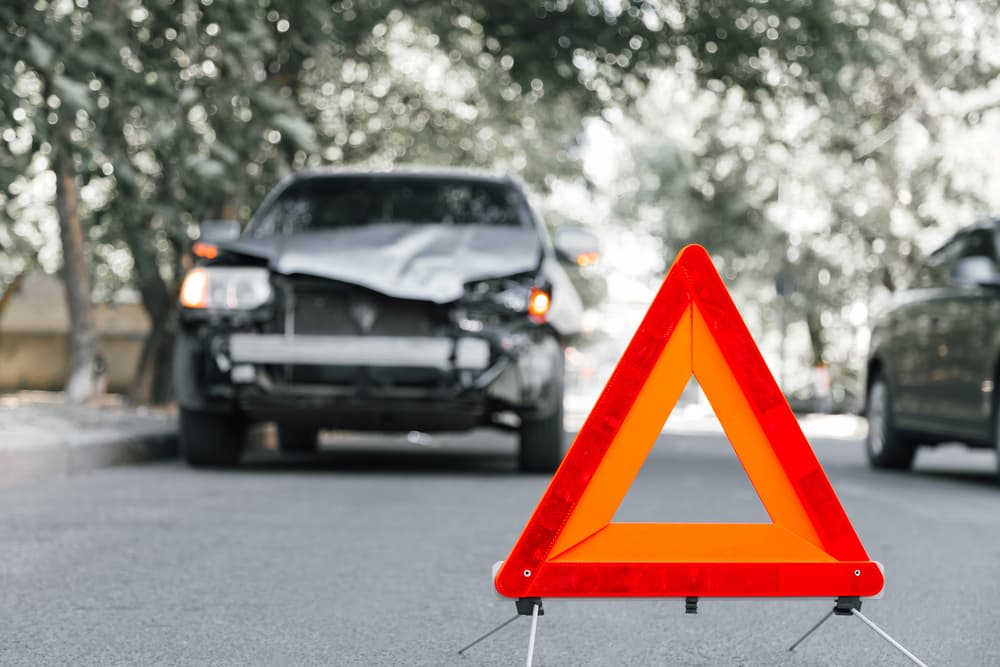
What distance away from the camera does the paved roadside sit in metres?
8.77

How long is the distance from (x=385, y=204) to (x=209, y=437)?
1.96 m

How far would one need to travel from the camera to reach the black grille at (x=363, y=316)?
9117mm

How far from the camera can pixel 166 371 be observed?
64.6ft

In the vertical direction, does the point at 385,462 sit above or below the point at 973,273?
below

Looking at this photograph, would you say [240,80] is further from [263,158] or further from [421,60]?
[421,60]

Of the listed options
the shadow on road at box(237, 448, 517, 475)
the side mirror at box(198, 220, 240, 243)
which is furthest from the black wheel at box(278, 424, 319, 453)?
the side mirror at box(198, 220, 240, 243)

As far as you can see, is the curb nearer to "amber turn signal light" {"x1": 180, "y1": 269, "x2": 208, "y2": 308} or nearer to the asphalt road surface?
the asphalt road surface

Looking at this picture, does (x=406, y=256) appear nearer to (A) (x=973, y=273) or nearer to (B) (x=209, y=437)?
(B) (x=209, y=437)

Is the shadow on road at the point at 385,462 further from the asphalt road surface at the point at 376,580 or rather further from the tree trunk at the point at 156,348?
the tree trunk at the point at 156,348

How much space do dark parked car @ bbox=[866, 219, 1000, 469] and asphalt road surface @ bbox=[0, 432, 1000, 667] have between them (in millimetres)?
901

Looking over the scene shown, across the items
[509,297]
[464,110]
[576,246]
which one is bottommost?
[509,297]

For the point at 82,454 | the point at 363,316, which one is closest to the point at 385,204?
the point at 363,316

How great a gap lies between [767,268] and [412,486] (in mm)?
31743

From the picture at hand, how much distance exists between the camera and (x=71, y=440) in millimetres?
9445
